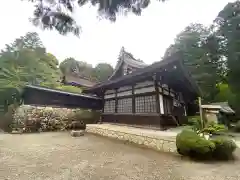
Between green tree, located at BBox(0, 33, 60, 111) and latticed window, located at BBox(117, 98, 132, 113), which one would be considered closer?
latticed window, located at BBox(117, 98, 132, 113)

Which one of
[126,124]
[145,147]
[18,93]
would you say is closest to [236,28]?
[126,124]

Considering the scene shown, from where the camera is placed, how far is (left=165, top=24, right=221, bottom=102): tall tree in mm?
21188

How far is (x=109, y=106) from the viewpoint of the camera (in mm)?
12062

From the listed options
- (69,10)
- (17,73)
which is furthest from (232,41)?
(17,73)

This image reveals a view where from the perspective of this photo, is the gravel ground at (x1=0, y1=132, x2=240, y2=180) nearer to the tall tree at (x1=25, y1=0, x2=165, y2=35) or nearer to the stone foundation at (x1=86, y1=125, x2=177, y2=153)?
the stone foundation at (x1=86, y1=125, x2=177, y2=153)

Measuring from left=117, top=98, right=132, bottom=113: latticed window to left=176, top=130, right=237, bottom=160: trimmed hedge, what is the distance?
5.16 metres

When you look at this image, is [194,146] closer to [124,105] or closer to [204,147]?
[204,147]

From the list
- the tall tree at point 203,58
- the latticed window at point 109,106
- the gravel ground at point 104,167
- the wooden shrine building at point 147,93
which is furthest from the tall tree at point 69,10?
the tall tree at point 203,58

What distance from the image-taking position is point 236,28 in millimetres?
18781

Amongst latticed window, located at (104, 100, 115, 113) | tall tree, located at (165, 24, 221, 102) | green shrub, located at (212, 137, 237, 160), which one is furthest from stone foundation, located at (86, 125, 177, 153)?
tall tree, located at (165, 24, 221, 102)

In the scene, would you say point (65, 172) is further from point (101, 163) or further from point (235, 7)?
point (235, 7)

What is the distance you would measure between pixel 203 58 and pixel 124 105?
17.2 m

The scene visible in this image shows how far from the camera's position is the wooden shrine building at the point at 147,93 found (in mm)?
8047

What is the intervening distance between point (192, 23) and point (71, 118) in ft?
81.1
